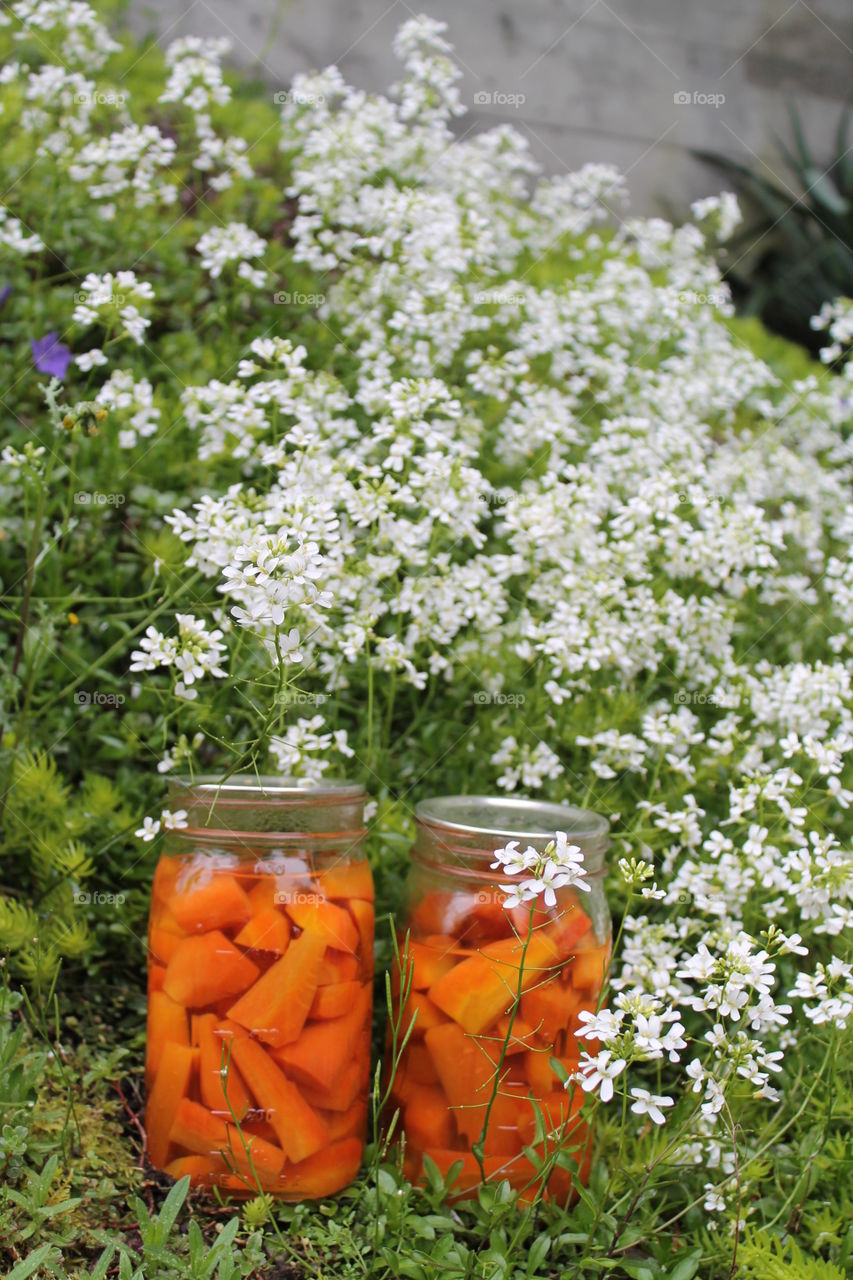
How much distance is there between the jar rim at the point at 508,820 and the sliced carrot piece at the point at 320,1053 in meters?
0.24

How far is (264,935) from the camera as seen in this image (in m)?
1.26

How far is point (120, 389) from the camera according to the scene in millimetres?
1771

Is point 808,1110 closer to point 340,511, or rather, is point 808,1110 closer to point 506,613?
point 506,613

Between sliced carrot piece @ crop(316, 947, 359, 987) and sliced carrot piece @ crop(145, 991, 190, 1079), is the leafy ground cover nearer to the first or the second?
sliced carrot piece @ crop(145, 991, 190, 1079)

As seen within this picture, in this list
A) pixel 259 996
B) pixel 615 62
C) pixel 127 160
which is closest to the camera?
pixel 259 996

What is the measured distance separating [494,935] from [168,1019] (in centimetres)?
38

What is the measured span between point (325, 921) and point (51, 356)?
1.28 meters

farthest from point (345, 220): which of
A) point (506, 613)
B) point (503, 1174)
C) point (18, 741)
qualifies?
point (503, 1174)

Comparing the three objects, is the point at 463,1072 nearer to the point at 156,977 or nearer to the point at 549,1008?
the point at 549,1008

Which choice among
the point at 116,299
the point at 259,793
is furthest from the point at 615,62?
the point at 259,793

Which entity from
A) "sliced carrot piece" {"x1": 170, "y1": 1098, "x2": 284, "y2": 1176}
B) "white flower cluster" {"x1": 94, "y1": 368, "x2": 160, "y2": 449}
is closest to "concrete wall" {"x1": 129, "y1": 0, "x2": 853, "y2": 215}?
"white flower cluster" {"x1": 94, "y1": 368, "x2": 160, "y2": 449}

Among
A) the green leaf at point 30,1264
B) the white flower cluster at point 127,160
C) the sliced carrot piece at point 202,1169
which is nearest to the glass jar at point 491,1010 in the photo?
the sliced carrot piece at point 202,1169

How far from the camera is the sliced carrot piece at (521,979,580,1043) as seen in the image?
1261mm

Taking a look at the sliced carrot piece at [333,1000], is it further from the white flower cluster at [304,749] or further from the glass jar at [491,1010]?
the white flower cluster at [304,749]
